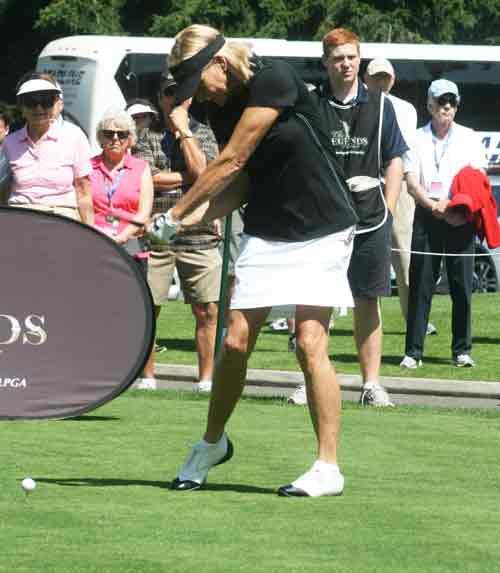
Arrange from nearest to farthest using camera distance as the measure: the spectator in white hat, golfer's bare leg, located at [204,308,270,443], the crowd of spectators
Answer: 1. the crowd of spectators
2. golfer's bare leg, located at [204,308,270,443]
3. the spectator in white hat

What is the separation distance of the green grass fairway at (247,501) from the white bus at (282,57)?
1693cm

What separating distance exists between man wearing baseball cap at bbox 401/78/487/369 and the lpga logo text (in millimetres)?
4468

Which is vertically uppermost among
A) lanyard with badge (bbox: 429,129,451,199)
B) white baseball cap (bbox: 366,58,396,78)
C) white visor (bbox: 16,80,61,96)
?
white visor (bbox: 16,80,61,96)

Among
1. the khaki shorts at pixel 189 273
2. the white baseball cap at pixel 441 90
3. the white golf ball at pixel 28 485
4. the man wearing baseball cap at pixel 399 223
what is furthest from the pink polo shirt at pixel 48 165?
the white golf ball at pixel 28 485

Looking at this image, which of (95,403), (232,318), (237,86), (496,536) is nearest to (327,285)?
(232,318)

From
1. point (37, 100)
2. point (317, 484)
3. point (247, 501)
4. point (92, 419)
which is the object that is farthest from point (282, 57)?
point (247, 501)

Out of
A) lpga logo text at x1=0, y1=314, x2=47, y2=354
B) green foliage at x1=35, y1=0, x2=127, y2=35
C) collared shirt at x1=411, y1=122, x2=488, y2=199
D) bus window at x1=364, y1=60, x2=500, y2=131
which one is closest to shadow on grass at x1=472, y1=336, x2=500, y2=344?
collared shirt at x1=411, y1=122, x2=488, y2=199

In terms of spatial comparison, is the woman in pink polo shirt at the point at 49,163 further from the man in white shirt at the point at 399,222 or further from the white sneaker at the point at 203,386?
the man in white shirt at the point at 399,222

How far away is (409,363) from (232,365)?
240 inches

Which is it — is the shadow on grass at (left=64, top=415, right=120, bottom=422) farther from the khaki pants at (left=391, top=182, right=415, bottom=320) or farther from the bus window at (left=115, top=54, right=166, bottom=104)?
the bus window at (left=115, top=54, right=166, bottom=104)

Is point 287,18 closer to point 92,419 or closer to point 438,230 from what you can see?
point 438,230

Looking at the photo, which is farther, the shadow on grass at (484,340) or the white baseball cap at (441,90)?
the shadow on grass at (484,340)

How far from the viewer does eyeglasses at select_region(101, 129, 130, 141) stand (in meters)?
11.4

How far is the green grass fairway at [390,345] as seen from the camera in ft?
42.9
